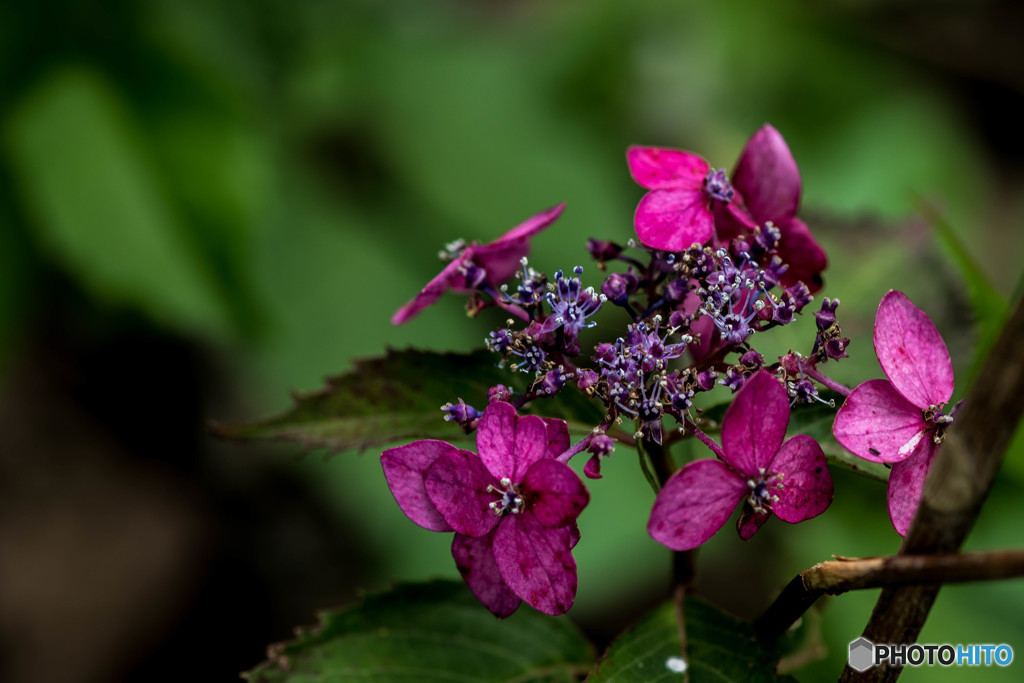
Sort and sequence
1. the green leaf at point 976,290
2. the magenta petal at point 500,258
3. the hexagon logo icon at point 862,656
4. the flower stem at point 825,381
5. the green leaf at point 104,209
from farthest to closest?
the green leaf at point 104,209
the green leaf at point 976,290
the magenta petal at point 500,258
the flower stem at point 825,381
the hexagon logo icon at point 862,656

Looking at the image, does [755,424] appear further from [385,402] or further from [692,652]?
[385,402]

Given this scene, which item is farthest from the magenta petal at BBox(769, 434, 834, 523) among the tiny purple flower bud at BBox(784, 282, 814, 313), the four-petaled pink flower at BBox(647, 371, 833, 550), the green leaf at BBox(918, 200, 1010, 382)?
the green leaf at BBox(918, 200, 1010, 382)

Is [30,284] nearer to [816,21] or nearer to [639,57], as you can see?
[639,57]

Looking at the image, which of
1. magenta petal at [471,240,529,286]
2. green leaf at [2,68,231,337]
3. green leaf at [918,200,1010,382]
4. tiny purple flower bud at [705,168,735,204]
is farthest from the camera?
green leaf at [2,68,231,337]

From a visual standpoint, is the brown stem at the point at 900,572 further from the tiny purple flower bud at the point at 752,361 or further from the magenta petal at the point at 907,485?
the tiny purple flower bud at the point at 752,361

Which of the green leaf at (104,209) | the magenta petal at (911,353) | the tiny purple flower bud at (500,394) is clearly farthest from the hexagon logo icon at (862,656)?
the green leaf at (104,209)

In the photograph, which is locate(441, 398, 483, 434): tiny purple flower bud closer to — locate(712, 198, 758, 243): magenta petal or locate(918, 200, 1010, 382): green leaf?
locate(712, 198, 758, 243): magenta petal

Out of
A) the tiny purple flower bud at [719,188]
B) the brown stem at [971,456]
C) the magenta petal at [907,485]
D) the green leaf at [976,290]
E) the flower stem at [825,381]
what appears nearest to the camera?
the brown stem at [971,456]
